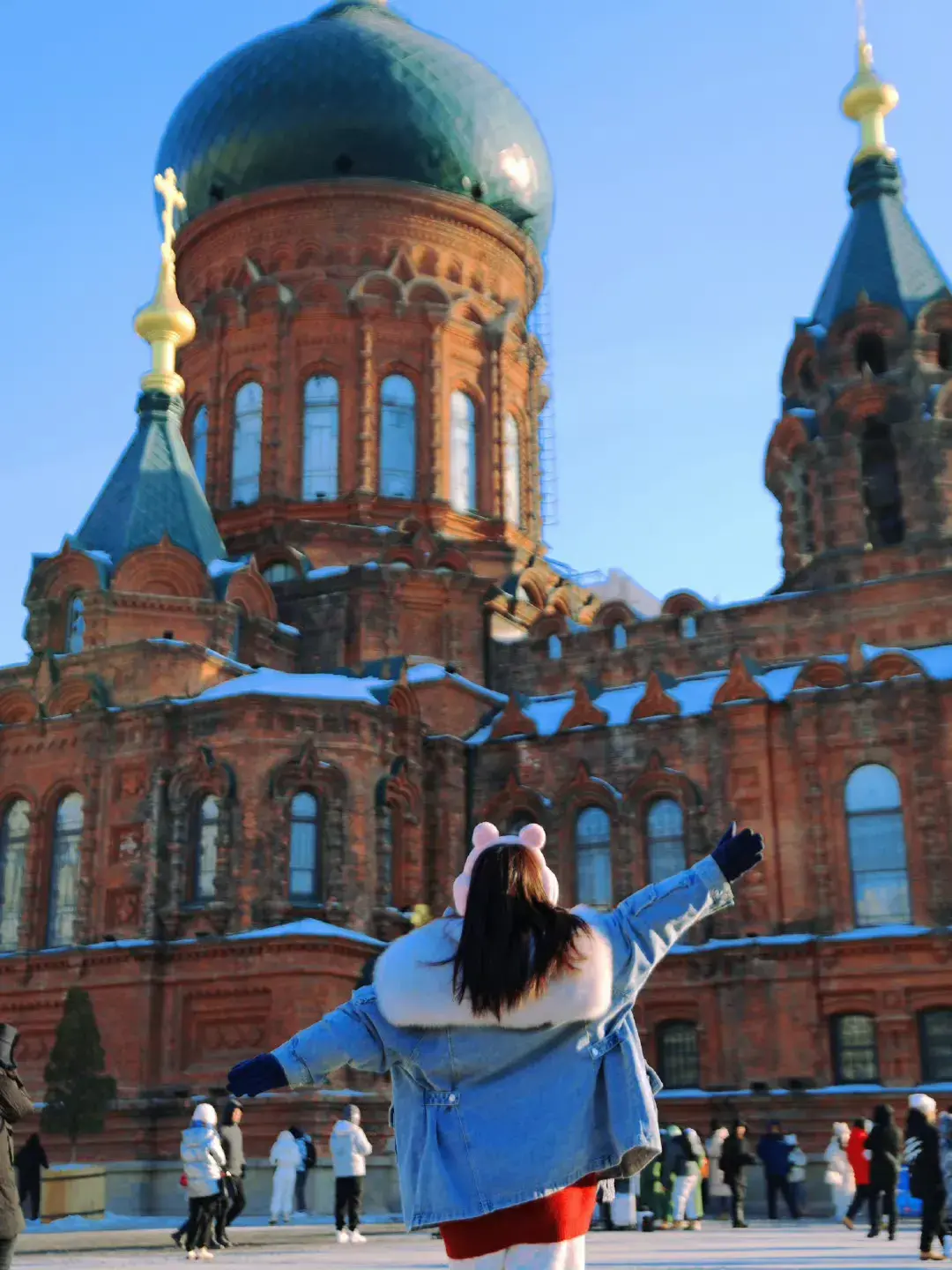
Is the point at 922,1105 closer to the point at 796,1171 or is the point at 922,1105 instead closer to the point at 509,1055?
the point at 796,1171

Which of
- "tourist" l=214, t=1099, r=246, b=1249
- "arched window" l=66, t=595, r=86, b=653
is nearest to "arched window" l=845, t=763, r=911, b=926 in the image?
"tourist" l=214, t=1099, r=246, b=1249

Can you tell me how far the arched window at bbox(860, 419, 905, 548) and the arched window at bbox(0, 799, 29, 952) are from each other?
14480 millimetres

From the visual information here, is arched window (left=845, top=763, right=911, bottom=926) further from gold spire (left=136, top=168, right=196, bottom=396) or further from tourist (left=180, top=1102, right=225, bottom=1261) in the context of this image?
gold spire (left=136, top=168, right=196, bottom=396)

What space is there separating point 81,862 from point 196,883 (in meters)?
1.84

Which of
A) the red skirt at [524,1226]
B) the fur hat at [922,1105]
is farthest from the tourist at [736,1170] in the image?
the red skirt at [524,1226]

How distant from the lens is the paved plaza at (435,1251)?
454 inches

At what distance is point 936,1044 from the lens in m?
22.7

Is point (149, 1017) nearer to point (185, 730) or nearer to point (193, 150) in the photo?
point (185, 730)

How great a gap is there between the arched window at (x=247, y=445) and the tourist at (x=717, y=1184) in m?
15.6

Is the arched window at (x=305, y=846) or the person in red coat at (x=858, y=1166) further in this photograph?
the arched window at (x=305, y=846)

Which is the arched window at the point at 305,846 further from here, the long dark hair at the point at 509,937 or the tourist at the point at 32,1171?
the long dark hair at the point at 509,937

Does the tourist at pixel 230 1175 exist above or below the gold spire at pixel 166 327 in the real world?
below

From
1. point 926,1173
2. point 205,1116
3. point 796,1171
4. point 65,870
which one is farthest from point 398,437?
point 926,1173

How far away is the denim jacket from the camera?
3.59m
